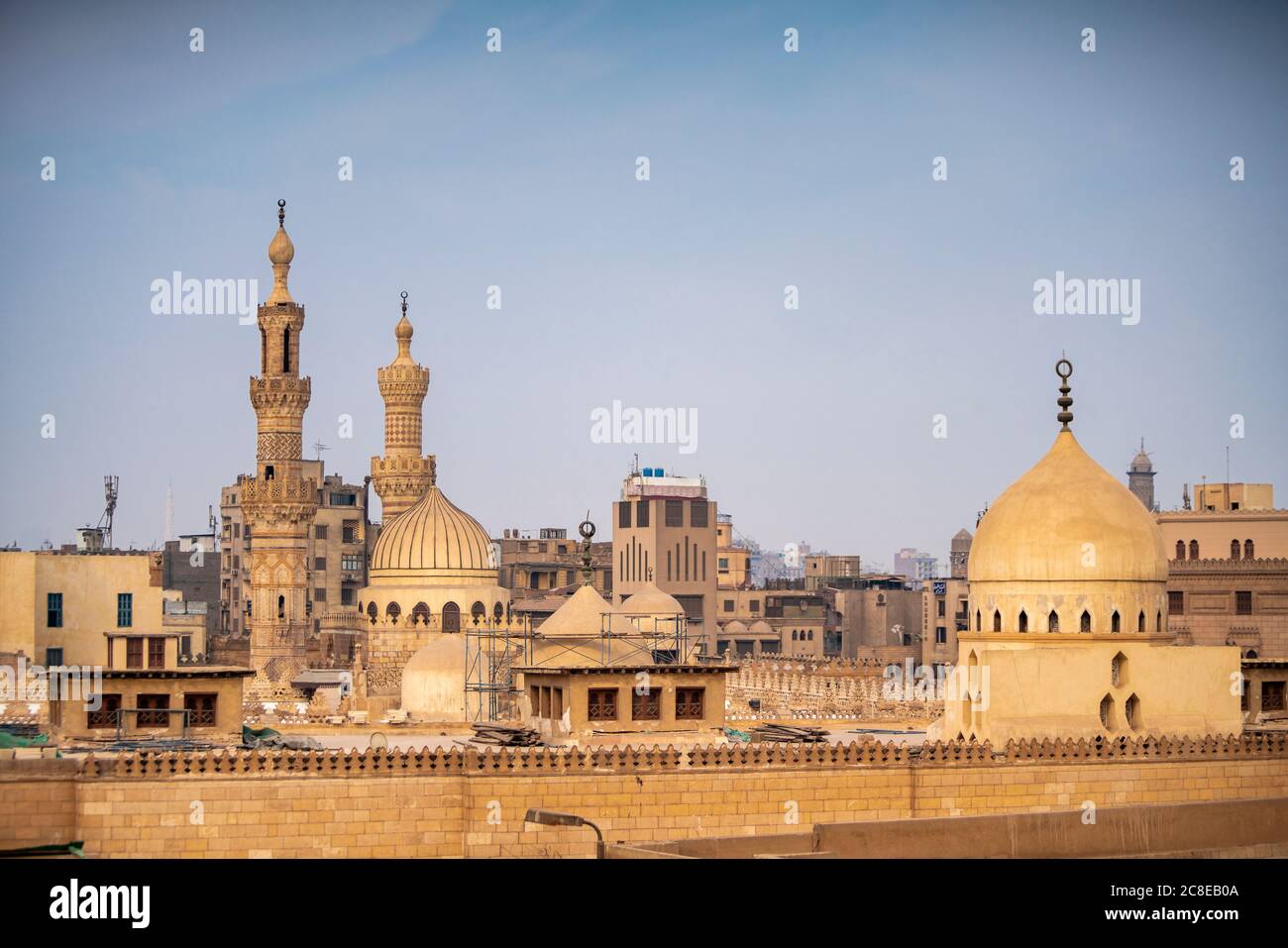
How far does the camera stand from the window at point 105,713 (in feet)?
125

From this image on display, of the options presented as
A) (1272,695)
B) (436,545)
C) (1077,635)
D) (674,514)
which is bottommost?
(1272,695)

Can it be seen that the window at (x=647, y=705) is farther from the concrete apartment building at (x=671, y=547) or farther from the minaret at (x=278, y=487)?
the concrete apartment building at (x=671, y=547)

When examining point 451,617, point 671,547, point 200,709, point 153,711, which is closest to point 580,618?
point 200,709

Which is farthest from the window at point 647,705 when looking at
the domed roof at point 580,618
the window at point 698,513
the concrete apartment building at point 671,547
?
the window at point 698,513

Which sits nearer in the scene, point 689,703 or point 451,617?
point 689,703

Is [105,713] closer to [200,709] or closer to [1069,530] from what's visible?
[200,709]

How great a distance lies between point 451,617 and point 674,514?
42.4 m

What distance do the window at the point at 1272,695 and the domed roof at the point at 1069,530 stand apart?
3.40 meters

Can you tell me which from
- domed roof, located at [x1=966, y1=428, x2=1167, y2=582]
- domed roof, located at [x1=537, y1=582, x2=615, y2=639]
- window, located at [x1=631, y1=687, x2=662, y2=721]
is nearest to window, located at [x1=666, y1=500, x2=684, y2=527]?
domed roof, located at [x1=537, y1=582, x2=615, y2=639]

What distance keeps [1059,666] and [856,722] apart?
38.0 feet

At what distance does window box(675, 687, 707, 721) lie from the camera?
39500 mm

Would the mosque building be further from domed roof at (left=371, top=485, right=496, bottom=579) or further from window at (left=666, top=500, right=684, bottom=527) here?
window at (left=666, top=500, right=684, bottom=527)

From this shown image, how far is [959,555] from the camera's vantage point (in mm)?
107750
